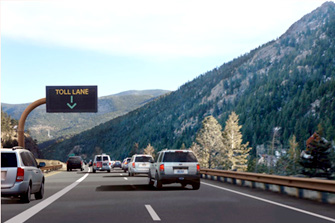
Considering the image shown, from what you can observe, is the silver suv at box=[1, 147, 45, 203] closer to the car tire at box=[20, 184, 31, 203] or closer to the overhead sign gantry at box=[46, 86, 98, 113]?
the car tire at box=[20, 184, 31, 203]

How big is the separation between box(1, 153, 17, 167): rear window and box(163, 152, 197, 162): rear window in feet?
25.1

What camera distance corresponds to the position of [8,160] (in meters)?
14.2

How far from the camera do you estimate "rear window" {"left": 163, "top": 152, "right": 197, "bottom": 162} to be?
2067 cm

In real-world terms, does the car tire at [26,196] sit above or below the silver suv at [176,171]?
below

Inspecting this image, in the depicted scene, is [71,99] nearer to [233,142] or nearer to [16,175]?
[16,175]

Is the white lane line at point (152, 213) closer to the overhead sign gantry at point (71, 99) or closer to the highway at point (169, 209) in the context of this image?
the highway at point (169, 209)

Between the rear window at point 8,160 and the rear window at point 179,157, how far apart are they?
7.65 metres

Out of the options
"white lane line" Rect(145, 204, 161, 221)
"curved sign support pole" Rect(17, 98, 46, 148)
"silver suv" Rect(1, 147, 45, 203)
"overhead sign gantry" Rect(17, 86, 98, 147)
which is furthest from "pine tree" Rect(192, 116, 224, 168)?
"white lane line" Rect(145, 204, 161, 221)

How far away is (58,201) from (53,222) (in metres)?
4.97

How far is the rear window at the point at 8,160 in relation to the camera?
14.1 m

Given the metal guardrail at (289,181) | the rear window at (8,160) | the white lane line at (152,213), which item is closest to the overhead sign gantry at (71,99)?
the metal guardrail at (289,181)

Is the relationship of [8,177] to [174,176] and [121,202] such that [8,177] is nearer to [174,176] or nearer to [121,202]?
[121,202]

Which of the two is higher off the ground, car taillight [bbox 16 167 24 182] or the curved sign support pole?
the curved sign support pole

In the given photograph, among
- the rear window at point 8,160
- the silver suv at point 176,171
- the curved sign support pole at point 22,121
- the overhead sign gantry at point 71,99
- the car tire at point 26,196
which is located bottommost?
the car tire at point 26,196
